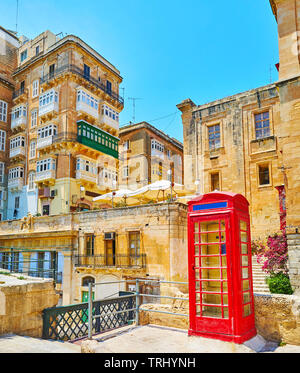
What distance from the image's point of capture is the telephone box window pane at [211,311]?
712cm

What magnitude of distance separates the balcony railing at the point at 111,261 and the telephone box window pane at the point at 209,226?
387 inches

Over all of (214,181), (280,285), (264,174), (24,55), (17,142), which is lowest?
(280,285)

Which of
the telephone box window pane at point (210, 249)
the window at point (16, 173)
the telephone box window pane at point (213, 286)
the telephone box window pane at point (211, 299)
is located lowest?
the telephone box window pane at point (211, 299)

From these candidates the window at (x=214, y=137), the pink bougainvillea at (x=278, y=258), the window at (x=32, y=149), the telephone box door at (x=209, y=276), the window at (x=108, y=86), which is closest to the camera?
the telephone box door at (x=209, y=276)

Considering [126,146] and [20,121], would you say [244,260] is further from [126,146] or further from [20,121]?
[126,146]

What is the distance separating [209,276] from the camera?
7.84 meters

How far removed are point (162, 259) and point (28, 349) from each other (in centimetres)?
1071

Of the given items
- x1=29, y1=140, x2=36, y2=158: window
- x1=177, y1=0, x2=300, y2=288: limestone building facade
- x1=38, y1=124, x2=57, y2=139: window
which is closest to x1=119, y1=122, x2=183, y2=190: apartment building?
x1=29, y1=140, x2=36, y2=158: window

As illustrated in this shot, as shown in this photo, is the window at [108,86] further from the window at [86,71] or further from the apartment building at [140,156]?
the apartment building at [140,156]

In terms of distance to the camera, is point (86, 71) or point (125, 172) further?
point (125, 172)

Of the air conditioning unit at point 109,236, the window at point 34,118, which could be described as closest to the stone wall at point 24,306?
the air conditioning unit at point 109,236

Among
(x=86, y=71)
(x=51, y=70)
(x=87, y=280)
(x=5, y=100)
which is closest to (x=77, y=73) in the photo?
(x=86, y=71)

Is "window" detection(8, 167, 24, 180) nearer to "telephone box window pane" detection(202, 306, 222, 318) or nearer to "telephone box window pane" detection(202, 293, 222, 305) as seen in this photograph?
"telephone box window pane" detection(202, 293, 222, 305)

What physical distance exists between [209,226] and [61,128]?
23.9 meters
